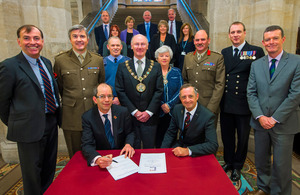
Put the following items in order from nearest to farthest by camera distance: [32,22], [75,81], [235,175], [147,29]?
[75,81]
[235,175]
[32,22]
[147,29]

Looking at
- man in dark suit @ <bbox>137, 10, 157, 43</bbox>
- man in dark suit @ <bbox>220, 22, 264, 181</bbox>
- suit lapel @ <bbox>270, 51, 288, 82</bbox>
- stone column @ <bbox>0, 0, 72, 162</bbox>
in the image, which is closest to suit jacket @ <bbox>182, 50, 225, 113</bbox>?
man in dark suit @ <bbox>220, 22, 264, 181</bbox>

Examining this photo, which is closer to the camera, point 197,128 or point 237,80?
point 197,128

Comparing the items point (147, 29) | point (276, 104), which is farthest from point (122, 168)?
point (147, 29)

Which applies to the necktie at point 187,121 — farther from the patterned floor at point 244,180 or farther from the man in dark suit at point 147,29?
the man in dark suit at point 147,29

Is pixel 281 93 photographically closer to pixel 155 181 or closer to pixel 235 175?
pixel 235 175

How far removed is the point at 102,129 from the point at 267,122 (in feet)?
5.63

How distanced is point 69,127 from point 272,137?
2321 mm

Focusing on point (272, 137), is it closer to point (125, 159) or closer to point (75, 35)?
point (125, 159)

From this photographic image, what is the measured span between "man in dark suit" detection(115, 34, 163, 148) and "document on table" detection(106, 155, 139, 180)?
859 millimetres

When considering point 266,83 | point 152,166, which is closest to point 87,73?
point 152,166

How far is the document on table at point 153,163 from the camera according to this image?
1.58 m

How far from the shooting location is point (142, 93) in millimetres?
2645

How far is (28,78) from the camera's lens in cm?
209

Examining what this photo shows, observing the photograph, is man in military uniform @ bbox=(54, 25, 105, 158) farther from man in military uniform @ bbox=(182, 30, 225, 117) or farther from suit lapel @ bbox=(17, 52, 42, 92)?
man in military uniform @ bbox=(182, 30, 225, 117)
